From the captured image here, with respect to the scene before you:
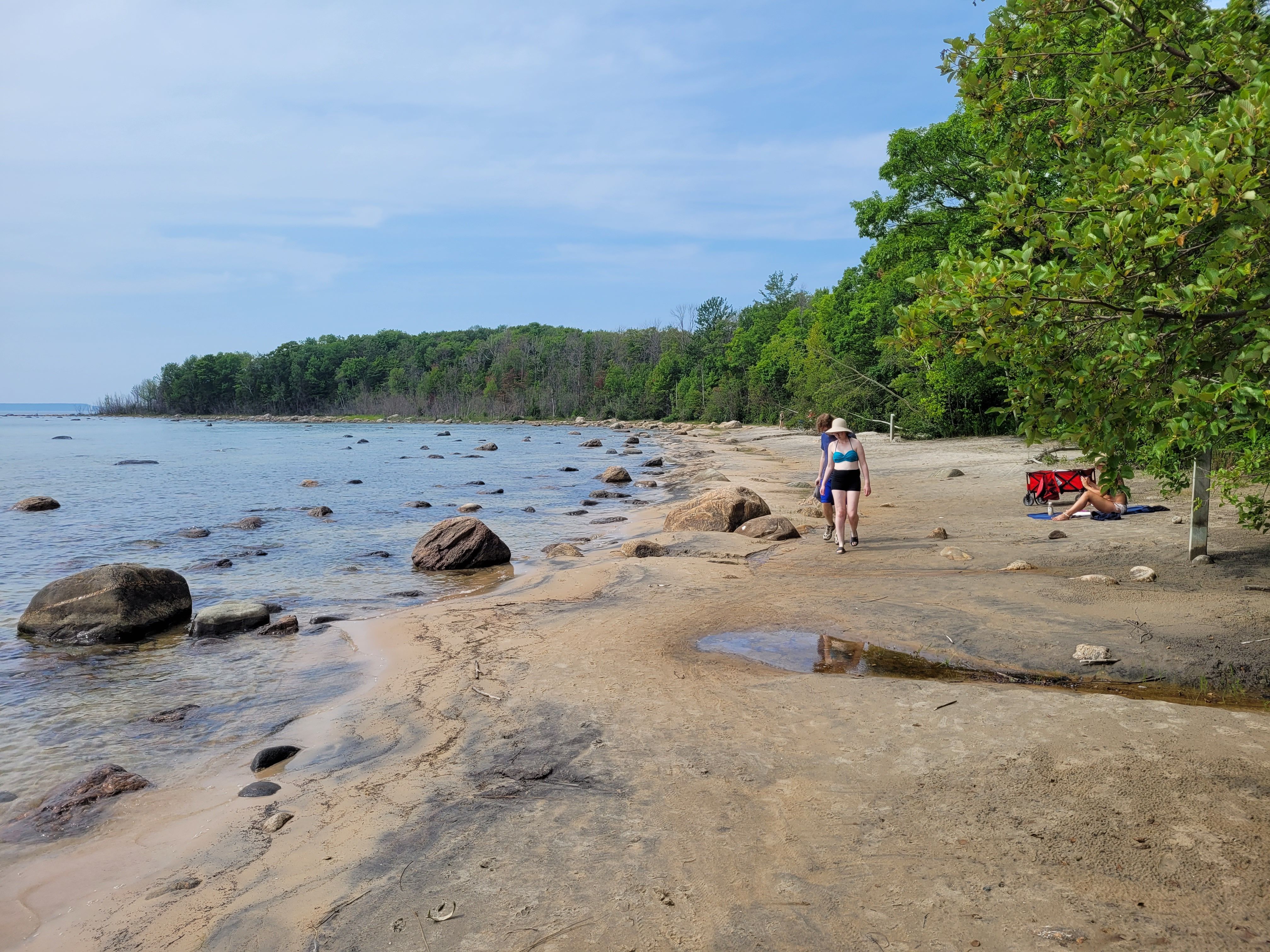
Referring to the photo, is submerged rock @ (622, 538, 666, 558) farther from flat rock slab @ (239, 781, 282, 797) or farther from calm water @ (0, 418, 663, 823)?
flat rock slab @ (239, 781, 282, 797)

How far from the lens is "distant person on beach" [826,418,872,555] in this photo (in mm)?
11969

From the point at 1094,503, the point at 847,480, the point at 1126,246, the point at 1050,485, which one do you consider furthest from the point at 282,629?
the point at 1050,485

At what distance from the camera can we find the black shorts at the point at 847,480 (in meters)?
11.9

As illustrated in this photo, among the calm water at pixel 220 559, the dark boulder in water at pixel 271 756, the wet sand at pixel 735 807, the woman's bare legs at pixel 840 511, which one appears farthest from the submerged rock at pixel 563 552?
the dark boulder in water at pixel 271 756

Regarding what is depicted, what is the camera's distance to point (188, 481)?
109ft

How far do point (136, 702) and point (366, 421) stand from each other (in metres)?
138

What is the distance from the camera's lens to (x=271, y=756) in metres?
5.77

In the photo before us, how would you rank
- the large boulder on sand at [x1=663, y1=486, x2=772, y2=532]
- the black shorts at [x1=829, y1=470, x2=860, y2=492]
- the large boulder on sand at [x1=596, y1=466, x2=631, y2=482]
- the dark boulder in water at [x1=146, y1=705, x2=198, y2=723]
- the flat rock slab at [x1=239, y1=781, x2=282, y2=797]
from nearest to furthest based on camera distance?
the flat rock slab at [x1=239, y1=781, x2=282, y2=797]
the dark boulder in water at [x1=146, y1=705, x2=198, y2=723]
the black shorts at [x1=829, y1=470, x2=860, y2=492]
the large boulder on sand at [x1=663, y1=486, x2=772, y2=532]
the large boulder on sand at [x1=596, y1=466, x2=631, y2=482]

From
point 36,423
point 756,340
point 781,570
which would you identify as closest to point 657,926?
point 781,570

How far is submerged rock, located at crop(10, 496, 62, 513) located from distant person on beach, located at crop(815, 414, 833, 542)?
73.9 ft

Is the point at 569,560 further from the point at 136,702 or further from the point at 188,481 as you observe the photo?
the point at 188,481

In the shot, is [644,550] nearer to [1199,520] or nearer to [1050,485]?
[1199,520]

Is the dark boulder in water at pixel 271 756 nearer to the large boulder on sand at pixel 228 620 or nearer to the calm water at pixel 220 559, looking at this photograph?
the calm water at pixel 220 559

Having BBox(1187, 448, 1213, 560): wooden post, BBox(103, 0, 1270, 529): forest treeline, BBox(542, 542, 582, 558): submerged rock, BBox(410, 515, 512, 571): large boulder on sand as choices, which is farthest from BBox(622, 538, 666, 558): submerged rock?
BBox(1187, 448, 1213, 560): wooden post
